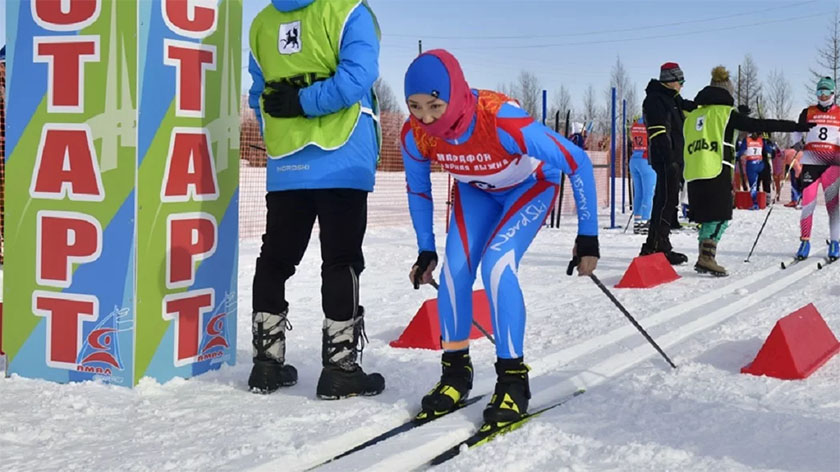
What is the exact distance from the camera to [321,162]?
3830 mm

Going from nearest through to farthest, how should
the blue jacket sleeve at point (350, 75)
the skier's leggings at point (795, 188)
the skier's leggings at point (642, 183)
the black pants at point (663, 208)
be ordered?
the blue jacket sleeve at point (350, 75), the black pants at point (663, 208), the skier's leggings at point (642, 183), the skier's leggings at point (795, 188)

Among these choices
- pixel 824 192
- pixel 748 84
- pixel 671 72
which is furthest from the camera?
pixel 748 84

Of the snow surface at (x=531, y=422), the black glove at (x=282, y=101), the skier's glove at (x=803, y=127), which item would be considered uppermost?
the skier's glove at (x=803, y=127)

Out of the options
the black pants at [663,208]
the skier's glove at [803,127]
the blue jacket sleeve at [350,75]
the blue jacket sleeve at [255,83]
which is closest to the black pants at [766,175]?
the skier's glove at [803,127]

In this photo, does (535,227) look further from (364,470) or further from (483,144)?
(364,470)

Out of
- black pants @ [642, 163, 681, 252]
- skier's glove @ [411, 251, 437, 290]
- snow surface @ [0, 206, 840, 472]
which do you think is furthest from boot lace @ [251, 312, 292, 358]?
black pants @ [642, 163, 681, 252]

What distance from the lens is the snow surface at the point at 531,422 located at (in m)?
2.95

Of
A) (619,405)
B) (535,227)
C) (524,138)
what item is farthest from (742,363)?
(524,138)

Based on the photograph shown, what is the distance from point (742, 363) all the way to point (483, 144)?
81.8 inches

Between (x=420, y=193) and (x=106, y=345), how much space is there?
162 centimetres

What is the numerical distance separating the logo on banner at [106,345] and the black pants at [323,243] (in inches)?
24.4

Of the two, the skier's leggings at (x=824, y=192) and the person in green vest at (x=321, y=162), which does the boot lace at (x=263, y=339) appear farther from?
the skier's leggings at (x=824, y=192)

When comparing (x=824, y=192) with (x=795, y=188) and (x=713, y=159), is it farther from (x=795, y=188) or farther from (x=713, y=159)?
(x=795, y=188)

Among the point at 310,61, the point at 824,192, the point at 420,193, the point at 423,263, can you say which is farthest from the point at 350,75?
the point at 824,192
